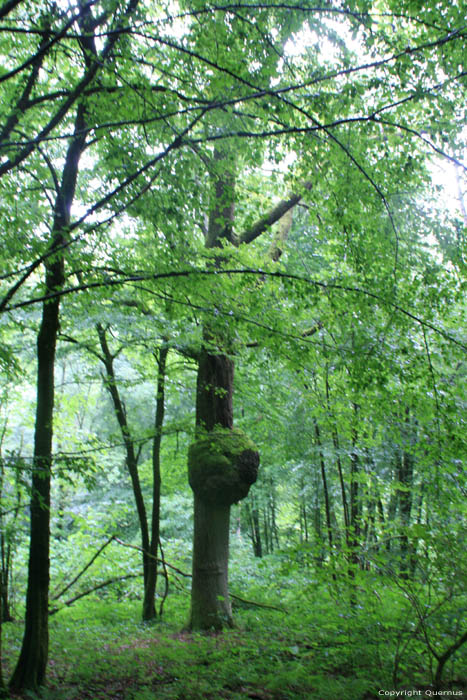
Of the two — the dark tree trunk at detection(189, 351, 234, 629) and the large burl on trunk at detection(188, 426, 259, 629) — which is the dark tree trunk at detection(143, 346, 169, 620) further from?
the large burl on trunk at detection(188, 426, 259, 629)

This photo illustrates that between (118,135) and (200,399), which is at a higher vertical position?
(118,135)

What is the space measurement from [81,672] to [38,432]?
2.46 metres

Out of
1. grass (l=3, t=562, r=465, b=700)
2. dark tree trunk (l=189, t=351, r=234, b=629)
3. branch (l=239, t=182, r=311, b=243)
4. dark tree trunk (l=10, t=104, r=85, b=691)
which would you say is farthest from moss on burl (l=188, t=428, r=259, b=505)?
branch (l=239, t=182, r=311, b=243)

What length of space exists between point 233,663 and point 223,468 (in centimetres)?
243

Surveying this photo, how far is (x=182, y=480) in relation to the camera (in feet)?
33.9

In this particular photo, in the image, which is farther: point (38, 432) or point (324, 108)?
point (38, 432)

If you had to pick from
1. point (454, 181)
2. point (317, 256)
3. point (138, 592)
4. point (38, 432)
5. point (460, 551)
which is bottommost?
point (138, 592)

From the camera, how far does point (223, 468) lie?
6.68 meters

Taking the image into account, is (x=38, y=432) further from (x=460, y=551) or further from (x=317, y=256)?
(x=317, y=256)

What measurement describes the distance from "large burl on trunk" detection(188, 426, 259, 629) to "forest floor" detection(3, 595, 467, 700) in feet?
1.38

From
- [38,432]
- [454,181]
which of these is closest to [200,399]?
[38,432]

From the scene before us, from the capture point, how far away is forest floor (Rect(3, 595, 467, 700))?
366cm

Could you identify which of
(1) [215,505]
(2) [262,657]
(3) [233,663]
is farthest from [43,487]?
(1) [215,505]

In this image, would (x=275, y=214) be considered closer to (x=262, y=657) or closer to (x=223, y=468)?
(x=223, y=468)
